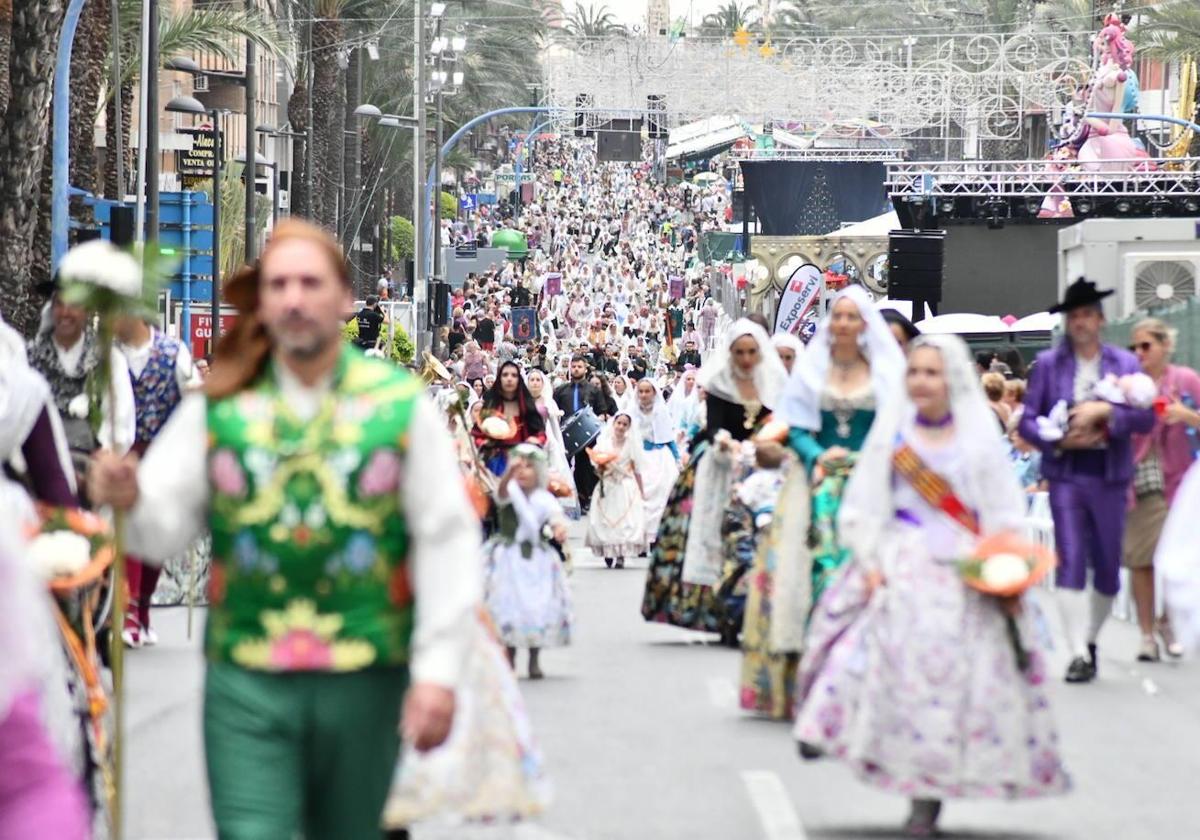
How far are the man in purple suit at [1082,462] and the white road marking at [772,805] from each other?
322cm

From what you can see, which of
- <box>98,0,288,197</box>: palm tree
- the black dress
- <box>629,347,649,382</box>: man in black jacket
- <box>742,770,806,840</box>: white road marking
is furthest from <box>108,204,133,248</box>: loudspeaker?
<box>742,770,806,840</box>: white road marking

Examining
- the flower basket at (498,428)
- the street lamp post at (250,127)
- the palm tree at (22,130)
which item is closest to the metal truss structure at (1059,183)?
the street lamp post at (250,127)

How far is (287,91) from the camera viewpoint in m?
85.6

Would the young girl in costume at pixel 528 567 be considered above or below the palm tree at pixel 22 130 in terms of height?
below

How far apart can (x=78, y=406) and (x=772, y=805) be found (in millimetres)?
4739

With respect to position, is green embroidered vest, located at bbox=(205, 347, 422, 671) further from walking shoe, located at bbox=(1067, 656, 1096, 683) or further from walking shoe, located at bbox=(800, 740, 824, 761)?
walking shoe, located at bbox=(1067, 656, 1096, 683)

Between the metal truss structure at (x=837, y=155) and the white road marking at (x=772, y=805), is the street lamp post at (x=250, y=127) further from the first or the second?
the white road marking at (x=772, y=805)

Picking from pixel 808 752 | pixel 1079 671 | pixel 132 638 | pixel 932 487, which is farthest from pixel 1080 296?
pixel 132 638

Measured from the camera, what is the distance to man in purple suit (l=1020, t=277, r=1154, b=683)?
12617 mm

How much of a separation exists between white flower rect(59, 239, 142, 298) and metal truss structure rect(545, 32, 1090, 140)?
158 ft

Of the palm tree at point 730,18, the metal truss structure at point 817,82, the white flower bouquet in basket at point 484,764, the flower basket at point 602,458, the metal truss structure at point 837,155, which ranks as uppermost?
the palm tree at point 730,18

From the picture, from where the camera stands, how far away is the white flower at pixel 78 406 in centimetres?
1260

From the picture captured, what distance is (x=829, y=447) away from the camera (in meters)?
10.5

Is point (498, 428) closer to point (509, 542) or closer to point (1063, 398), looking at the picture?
point (509, 542)
